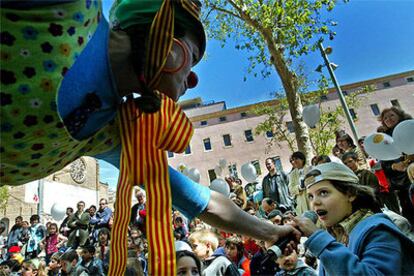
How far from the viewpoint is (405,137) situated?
375 cm

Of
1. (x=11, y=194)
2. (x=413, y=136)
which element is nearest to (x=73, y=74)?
(x=413, y=136)

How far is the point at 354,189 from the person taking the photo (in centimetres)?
209

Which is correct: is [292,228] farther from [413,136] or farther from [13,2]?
[413,136]

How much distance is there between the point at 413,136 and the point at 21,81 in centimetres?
396

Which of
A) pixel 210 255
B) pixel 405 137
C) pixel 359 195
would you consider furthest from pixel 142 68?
pixel 405 137

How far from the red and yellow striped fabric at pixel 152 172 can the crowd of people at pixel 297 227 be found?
1.29ft

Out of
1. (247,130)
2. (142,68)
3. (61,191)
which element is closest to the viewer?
(142,68)

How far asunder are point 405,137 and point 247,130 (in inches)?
1138

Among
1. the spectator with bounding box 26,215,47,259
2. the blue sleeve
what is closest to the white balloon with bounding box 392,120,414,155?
the blue sleeve

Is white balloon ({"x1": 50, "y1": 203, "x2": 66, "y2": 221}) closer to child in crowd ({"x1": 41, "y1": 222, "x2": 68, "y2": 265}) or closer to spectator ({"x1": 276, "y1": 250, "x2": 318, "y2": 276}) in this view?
child in crowd ({"x1": 41, "y1": 222, "x2": 68, "y2": 265})

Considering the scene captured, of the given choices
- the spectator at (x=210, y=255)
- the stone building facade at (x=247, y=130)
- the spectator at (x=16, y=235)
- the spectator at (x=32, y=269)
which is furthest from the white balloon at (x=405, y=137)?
the stone building facade at (x=247, y=130)

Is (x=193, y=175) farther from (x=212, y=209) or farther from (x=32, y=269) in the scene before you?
(x=212, y=209)

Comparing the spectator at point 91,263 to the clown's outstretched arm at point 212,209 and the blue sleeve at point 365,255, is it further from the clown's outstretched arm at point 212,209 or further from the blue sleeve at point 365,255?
the clown's outstretched arm at point 212,209

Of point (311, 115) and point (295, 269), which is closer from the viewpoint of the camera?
point (295, 269)
